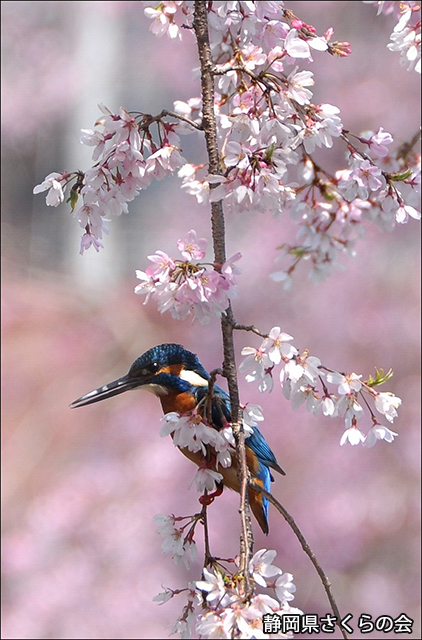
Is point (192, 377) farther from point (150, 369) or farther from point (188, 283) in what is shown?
point (188, 283)

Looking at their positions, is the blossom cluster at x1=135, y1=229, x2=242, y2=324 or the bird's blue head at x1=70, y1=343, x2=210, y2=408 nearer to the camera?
the blossom cluster at x1=135, y1=229, x2=242, y2=324

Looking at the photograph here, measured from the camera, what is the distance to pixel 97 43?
2936 mm

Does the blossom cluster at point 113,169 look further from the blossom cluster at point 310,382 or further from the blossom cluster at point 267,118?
the blossom cluster at point 310,382

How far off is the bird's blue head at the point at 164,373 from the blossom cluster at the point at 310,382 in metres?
0.09

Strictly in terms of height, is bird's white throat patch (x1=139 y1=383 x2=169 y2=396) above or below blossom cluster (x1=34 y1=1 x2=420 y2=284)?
below

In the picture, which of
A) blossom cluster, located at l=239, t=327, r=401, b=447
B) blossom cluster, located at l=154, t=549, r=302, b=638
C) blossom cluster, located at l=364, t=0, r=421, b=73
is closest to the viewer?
blossom cluster, located at l=154, t=549, r=302, b=638

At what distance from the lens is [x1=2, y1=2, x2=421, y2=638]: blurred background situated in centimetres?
223

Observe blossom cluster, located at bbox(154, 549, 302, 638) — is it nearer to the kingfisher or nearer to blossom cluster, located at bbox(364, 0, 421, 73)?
the kingfisher

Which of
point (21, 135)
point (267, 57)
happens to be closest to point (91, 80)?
point (21, 135)

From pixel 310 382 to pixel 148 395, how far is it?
71.6 inches

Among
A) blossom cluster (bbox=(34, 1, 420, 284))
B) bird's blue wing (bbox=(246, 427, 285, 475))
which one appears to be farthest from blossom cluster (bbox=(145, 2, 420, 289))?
bird's blue wing (bbox=(246, 427, 285, 475))

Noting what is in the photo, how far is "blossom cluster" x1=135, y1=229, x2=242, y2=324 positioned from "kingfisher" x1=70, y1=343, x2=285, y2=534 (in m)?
0.10

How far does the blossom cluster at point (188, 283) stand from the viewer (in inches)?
22.2

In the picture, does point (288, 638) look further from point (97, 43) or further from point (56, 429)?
point (97, 43)
